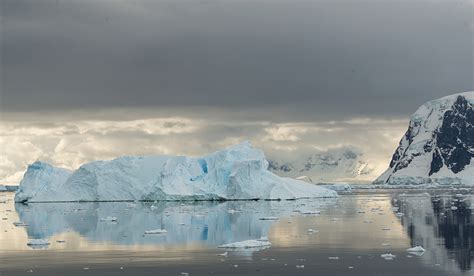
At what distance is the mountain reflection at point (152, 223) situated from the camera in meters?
32.1

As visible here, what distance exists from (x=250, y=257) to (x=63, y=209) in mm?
30725

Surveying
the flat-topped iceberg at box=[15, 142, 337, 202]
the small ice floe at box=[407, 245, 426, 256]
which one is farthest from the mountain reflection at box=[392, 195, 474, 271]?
the flat-topped iceberg at box=[15, 142, 337, 202]

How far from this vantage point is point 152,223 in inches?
1561

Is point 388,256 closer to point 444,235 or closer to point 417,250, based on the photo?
point 417,250

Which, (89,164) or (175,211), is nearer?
(175,211)

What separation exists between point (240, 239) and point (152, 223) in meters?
9.27

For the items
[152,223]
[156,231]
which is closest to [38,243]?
[156,231]

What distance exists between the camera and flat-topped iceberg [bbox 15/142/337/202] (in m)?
60.8

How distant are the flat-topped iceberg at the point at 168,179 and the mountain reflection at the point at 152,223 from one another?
6336 mm

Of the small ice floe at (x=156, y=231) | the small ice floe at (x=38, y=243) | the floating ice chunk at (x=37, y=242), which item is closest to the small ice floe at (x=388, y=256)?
the small ice floe at (x=156, y=231)

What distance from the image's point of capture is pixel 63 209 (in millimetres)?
53375

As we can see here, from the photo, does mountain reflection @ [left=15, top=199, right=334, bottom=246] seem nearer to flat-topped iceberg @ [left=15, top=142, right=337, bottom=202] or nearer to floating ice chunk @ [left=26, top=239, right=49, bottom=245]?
floating ice chunk @ [left=26, top=239, right=49, bottom=245]

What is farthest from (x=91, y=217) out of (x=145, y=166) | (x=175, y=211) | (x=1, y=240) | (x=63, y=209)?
(x=145, y=166)

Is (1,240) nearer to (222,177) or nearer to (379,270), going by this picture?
(379,270)
